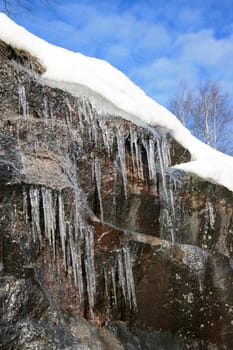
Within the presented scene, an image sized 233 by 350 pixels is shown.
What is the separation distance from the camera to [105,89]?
19.1 feet

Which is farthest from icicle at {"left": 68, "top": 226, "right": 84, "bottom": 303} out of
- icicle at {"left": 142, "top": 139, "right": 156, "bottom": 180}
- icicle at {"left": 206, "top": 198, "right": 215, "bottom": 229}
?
icicle at {"left": 206, "top": 198, "right": 215, "bottom": 229}

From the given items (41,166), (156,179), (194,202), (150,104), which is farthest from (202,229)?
(41,166)

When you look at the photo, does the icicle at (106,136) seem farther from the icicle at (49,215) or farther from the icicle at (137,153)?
the icicle at (49,215)

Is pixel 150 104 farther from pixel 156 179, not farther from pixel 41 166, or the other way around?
pixel 41 166

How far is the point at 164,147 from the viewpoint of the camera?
20.0 ft

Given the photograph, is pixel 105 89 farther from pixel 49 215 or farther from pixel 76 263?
pixel 76 263

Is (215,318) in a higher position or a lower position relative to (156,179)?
lower

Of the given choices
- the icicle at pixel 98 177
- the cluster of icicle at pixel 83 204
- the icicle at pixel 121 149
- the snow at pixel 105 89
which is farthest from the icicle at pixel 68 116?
the icicle at pixel 121 149

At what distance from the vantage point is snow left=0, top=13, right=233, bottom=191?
570cm

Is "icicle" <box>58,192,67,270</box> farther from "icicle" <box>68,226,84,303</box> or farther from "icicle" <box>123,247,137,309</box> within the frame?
"icicle" <box>123,247,137,309</box>

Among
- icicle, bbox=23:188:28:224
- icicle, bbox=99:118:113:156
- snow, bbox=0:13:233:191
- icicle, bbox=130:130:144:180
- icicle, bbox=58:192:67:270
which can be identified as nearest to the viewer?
icicle, bbox=23:188:28:224

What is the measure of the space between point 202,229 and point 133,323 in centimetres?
202

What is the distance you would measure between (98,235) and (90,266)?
0.30 m

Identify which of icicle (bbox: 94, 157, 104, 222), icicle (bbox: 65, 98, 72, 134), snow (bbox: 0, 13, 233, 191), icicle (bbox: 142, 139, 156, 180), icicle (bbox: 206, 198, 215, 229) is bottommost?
icicle (bbox: 206, 198, 215, 229)
